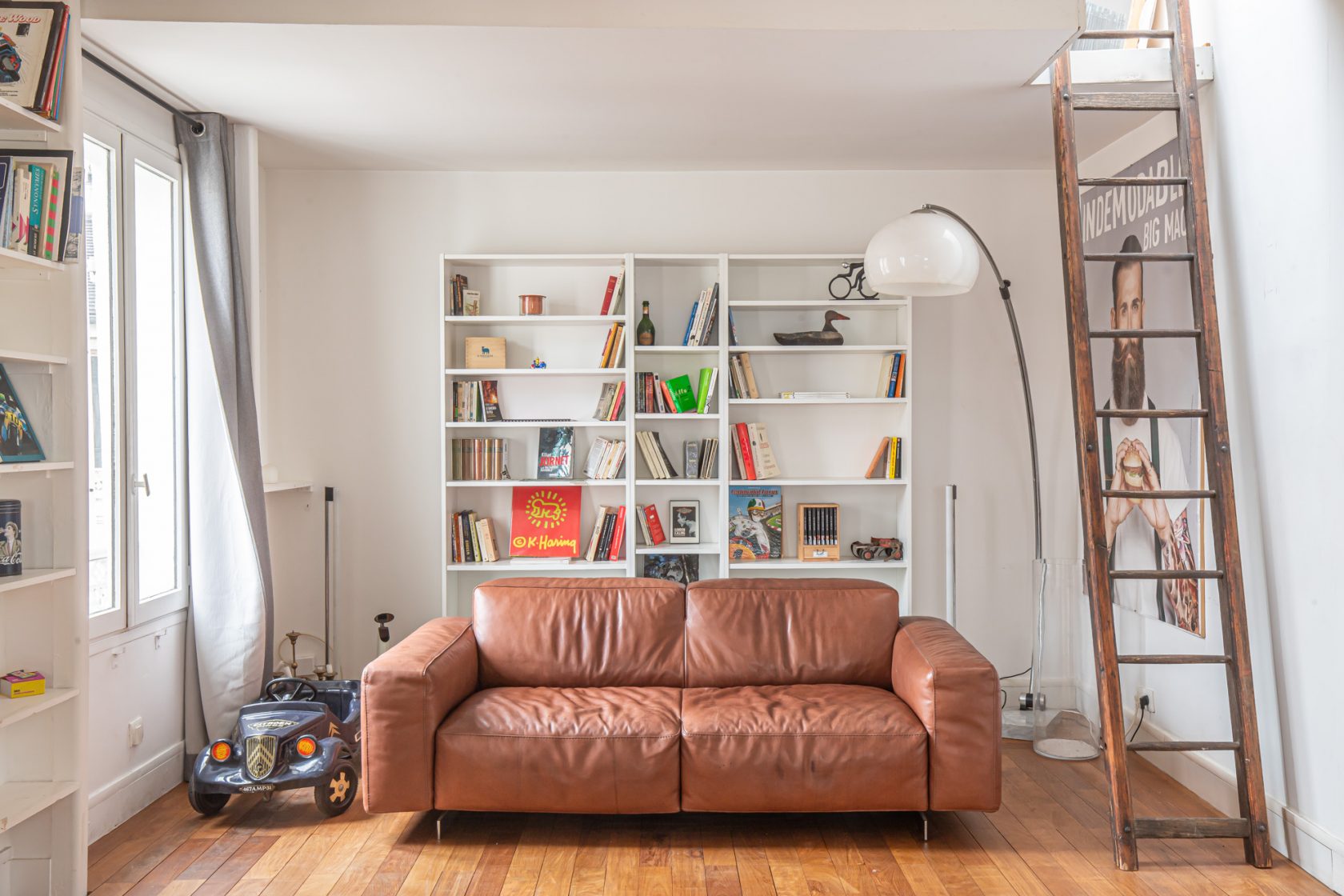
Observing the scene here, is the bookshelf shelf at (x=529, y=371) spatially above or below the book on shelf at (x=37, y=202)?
below

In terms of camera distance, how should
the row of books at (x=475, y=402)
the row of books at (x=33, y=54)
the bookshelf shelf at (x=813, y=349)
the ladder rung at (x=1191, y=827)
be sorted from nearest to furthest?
the row of books at (x=33, y=54) < the ladder rung at (x=1191, y=827) < the bookshelf shelf at (x=813, y=349) < the row of books at (x=475, y=402)

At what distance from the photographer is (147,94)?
11.5 ft

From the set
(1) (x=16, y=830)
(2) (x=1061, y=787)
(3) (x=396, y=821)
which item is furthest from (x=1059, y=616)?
(1) (x=16, y=830)

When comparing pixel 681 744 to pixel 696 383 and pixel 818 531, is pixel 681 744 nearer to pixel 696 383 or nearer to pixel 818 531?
pixel 818 531

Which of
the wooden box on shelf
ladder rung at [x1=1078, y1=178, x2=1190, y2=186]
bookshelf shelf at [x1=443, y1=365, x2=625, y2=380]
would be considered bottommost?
the wooden box on shelf

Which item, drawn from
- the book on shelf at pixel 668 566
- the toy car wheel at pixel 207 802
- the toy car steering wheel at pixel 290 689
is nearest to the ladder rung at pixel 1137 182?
the book on shelf at pixel 668 566

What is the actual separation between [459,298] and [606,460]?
101 cm

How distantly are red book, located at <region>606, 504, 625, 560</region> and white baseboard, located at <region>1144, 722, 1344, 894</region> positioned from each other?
2392 mm

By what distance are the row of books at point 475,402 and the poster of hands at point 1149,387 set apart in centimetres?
268

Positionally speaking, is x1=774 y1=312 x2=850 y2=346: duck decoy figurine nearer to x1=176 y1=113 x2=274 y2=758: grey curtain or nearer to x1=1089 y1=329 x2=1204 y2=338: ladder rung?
x1=1089 y1=329 x2=1204 y2=338: ladder rung

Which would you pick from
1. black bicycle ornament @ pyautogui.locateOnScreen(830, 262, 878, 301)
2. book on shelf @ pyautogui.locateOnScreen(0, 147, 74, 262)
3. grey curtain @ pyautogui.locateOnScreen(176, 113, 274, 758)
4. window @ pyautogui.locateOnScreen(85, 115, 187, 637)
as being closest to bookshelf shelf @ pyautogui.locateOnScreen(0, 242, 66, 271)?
book on shelf @ pyautogui.locateOnScreen(0, 147, 74, 262)

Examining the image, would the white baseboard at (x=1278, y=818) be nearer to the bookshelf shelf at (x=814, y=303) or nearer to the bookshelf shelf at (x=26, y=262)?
the bookshelf shelf at (x=814, y=303)

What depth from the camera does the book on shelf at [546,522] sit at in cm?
459

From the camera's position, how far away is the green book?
452 centimetres
